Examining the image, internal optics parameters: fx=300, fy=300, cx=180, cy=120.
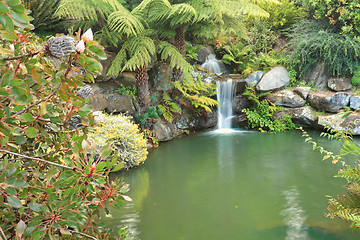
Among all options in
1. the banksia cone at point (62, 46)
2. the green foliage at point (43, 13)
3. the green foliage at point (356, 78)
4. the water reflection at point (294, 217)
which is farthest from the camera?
the green foliage at point (356, 78)

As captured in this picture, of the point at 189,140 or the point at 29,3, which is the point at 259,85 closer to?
the point at 189,140

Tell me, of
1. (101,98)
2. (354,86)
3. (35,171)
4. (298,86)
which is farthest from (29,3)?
(354,86)

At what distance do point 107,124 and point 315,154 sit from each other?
405cm

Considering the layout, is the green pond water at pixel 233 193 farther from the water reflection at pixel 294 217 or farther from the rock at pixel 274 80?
the rock at pixel 274 80

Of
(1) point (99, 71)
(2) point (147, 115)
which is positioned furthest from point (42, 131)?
(2) point (147, 115)

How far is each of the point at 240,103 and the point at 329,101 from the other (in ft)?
7.46

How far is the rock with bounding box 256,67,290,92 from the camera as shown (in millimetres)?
8344

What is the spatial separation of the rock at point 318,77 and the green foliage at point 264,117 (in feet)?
4.45

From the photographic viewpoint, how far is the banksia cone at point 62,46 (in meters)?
1.02

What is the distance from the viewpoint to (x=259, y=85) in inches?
330

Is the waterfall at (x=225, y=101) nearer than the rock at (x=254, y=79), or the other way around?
the waterfall at (x=225, y=101)

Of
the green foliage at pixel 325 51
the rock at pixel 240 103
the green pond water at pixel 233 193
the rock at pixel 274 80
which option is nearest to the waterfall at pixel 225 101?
the rock at pixel 240 103

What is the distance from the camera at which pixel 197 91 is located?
7.42 m

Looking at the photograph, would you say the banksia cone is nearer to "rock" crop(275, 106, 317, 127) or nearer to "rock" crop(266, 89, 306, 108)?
"rock" crop(275, 106, 317, 127)
